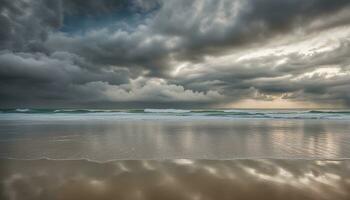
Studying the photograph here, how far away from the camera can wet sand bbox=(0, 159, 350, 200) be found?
3.47m

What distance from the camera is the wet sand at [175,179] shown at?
3475mm

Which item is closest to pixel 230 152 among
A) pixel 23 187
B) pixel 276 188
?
pixel 276 188

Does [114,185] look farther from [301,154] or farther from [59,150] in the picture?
[301,154]

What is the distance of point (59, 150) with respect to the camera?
272 inches

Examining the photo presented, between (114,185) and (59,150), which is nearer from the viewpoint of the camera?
(114,185)

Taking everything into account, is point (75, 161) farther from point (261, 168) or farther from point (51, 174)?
point (261, 168)

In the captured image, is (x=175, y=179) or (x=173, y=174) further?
(x=173, y=174)

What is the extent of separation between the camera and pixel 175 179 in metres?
4.18

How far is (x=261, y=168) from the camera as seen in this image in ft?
16.3

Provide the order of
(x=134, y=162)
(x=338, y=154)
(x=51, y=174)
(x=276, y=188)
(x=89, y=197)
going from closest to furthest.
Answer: (x=89, y=197) < (x=276, y=188) < (x=51, y=174) < (x=134, y=162) < (x=338, y=154)

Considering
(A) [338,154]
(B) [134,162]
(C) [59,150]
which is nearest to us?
(B) [134,162]

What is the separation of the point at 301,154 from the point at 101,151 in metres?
6.13

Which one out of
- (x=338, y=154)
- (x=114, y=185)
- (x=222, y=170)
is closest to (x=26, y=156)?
(x=114, y=185)

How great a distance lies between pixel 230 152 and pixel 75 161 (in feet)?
14.6
